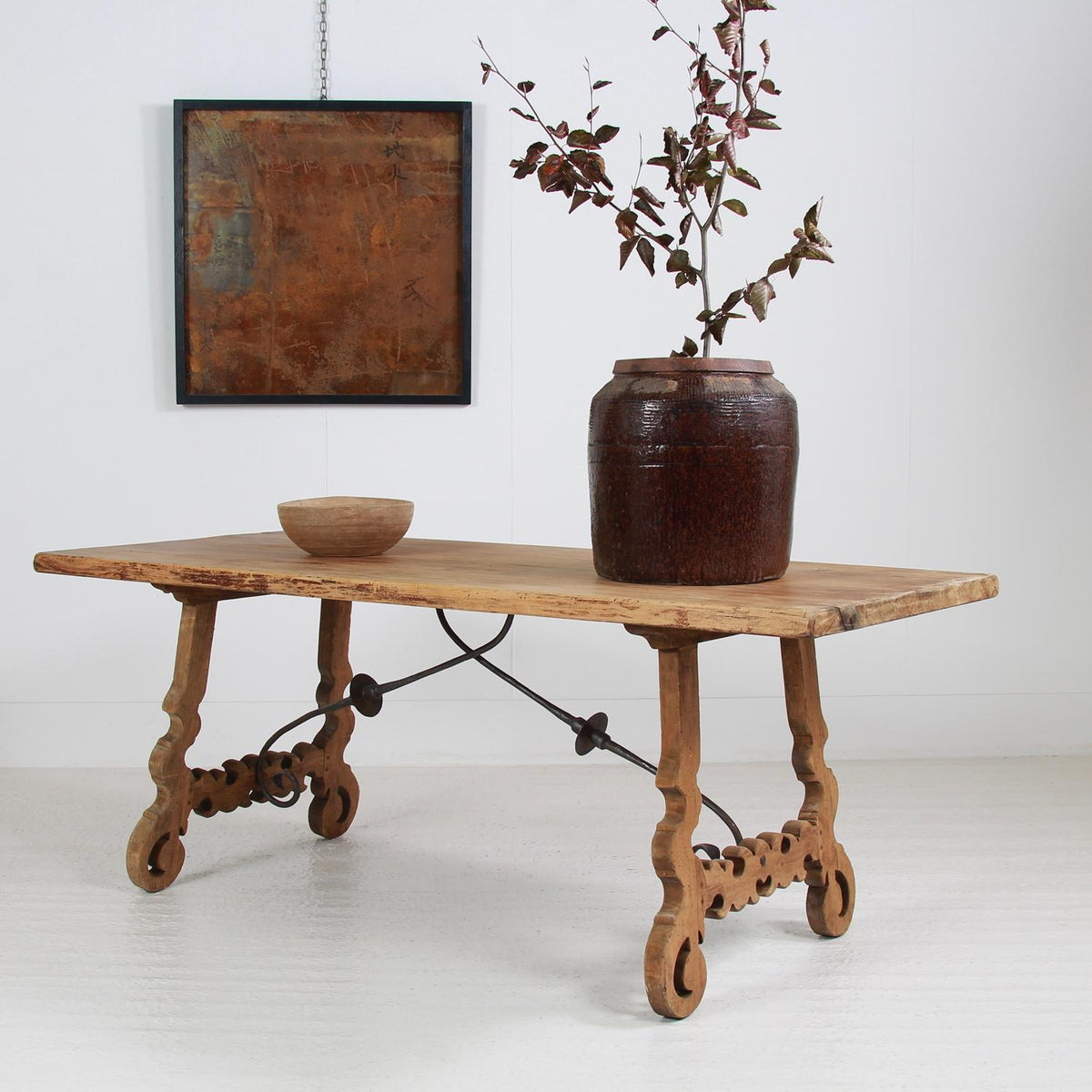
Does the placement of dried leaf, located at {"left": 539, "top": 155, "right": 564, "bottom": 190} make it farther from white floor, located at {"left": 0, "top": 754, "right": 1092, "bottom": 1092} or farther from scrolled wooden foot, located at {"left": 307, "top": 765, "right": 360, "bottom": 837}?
scrolled wooden foot, located at {"left": 307, "top": 765, "right": 360, "bottom": 837}

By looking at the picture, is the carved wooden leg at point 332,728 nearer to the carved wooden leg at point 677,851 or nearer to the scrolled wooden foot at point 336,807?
the scrolled wooden foot at point 336,807

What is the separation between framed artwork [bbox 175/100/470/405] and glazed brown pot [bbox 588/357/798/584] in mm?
1966

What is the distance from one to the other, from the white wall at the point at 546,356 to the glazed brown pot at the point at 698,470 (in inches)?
77.3

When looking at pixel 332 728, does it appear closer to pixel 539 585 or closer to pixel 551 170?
pixel 539 585

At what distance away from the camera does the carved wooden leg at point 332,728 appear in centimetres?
352

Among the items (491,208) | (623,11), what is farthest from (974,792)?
(623,11)

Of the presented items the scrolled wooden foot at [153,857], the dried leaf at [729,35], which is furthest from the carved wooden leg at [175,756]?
the dried leaf at [729,35]

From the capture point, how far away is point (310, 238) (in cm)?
426

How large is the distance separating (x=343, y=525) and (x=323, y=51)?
2119 millimetres

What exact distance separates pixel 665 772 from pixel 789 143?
2626 millimetres

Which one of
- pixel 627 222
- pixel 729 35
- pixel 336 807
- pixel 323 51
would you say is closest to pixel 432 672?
pixel 336 807

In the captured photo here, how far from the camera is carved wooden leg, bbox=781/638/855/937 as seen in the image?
108 inches

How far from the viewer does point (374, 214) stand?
4258 mm

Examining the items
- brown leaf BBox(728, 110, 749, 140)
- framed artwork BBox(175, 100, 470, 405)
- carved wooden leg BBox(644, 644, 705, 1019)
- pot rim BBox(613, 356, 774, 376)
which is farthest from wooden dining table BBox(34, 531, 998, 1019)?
framed artwork BBox(175, 100, 470, 405)
